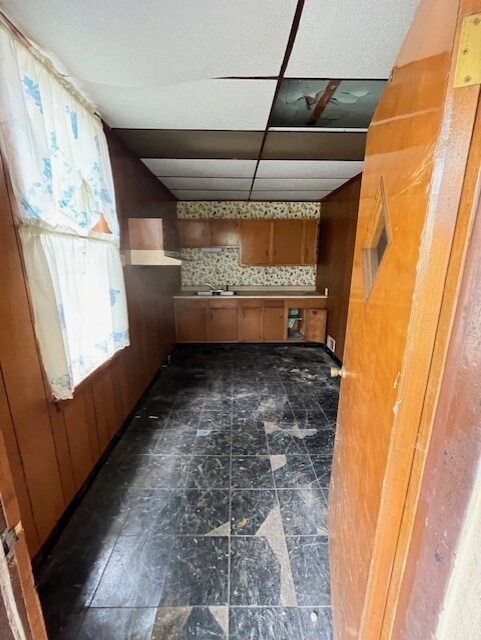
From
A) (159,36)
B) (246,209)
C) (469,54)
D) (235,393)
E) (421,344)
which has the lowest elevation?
(235,393)

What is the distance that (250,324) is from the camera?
4.61m

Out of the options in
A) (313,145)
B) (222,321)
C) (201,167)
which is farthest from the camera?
(222,321)

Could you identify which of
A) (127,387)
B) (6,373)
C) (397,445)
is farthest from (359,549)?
(127,387)

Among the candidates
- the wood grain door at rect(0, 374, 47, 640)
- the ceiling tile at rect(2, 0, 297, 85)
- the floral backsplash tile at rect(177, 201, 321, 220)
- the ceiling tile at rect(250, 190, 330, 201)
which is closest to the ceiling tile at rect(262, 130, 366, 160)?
the ceiling tile at rect(2, 0, 297, 85)

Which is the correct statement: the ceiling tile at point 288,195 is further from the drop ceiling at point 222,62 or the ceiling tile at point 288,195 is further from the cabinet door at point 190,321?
the cabinet door at point 190,321

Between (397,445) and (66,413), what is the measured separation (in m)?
1.69

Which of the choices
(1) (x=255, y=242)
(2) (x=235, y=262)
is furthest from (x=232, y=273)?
(1) (x=255, y=242)

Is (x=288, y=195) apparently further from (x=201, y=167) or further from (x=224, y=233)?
(x=201, y=167)

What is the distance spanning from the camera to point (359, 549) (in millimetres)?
838

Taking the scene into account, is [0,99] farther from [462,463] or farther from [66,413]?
[462,463]

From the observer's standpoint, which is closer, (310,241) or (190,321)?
(190,321)

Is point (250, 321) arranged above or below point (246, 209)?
below

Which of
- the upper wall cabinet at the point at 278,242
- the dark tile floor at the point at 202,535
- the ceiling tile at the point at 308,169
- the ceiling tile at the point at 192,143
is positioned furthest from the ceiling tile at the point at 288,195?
the dark tile floor at the point at 202,535

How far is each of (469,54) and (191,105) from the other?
1.70 metres
